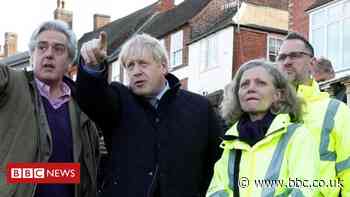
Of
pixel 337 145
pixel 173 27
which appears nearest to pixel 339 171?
pixel 337 145

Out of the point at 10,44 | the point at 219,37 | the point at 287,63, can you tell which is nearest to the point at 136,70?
the point at 287,63

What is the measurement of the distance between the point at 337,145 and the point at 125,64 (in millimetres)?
1485

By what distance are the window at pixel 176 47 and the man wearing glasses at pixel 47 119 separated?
70.4 feet

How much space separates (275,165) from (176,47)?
73.9 feet

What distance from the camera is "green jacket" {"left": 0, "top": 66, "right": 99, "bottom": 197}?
375 cm

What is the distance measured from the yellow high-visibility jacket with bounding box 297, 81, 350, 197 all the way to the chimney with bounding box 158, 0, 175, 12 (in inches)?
1118

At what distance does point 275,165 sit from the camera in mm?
3535

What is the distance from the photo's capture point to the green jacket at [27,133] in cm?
375

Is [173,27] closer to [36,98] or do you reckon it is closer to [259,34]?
[259,34]

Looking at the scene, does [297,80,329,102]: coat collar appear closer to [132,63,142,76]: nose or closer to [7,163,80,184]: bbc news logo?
[132,63,142,76]: nose

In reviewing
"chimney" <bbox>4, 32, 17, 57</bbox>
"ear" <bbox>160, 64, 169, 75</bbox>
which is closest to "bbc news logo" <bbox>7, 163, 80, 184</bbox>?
"ear" <bbox>160, 64, 169, 75</bbox>

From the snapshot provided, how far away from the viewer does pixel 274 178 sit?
3.51 m

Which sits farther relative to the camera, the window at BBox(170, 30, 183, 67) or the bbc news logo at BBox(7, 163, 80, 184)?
the window at BBox(170, 30, 183, 67)

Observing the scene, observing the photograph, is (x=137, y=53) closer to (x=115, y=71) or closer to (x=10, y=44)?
(x=115, y=71)
